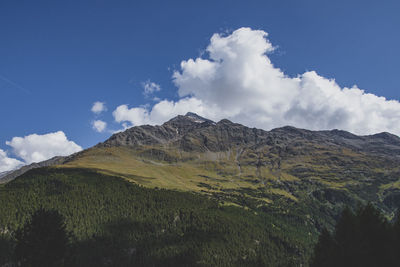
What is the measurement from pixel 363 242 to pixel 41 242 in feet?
168

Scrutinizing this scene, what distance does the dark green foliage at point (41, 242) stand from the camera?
139ft

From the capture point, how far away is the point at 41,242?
43.1 m

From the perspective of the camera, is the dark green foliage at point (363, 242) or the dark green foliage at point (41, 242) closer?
the dark green foliage at point (363, 242)

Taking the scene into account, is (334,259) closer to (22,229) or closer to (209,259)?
(22,229)

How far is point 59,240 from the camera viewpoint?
149 feet

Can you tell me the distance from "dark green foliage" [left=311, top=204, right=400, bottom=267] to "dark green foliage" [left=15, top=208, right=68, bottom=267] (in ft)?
150

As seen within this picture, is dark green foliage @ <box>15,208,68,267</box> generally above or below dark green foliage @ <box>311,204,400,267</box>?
below

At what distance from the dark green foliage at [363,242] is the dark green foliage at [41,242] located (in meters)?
45.8

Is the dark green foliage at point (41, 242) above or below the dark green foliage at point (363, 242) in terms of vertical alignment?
below

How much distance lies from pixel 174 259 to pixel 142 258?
25276mm

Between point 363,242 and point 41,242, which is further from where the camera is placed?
point 41,242

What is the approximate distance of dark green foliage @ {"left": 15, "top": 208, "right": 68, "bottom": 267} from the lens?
42.2 m

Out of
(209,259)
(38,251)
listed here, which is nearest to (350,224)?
(38,251)

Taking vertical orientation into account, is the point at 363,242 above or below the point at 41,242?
above
